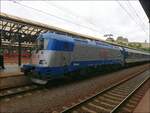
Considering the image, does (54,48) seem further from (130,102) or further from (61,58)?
(130,102)

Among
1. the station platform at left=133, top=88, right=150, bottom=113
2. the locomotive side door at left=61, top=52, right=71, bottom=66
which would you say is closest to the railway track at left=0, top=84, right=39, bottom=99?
the locomotive side door at left=61, top=52, right=71, bottom=66

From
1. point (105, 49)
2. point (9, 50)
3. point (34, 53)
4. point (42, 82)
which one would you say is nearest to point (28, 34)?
point (34, 53)

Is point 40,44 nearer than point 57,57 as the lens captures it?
No

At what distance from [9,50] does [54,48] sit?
21.4m

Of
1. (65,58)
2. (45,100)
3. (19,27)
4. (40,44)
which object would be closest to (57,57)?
(65,58)

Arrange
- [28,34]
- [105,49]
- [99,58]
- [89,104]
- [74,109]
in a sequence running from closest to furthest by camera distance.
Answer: [74,109]
[89,104]
[28,34]
[99,58]
[105,49]

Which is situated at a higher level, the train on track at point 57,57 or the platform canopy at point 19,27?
the platform canopy at point 19,27

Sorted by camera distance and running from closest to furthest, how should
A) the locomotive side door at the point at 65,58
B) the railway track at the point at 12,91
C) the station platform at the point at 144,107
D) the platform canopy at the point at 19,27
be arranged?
the station platform at the point at 144,107 < the railway track at the point at 12,91 < the platform canopy at the point at 19,27 < the locomotive side door at the point at 65,58

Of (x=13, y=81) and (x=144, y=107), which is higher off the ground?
(x=13, y=81)

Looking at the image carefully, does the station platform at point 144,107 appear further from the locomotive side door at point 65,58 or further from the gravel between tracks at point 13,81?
the gravel between tracks at point 13,81

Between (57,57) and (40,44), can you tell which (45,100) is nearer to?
(57,57)

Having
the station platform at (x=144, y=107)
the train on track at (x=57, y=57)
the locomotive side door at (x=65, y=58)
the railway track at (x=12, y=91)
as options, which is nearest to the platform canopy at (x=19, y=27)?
the train on track at (x=57, y=57)

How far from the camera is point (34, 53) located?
41.4ft

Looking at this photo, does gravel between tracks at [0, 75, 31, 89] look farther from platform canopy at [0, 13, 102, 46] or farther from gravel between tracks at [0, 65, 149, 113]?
platform canopy at [0, 13, 102, 46]
